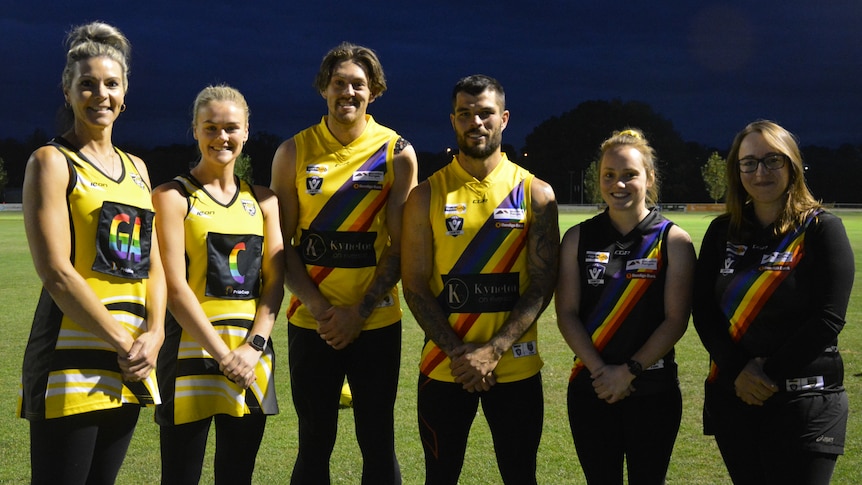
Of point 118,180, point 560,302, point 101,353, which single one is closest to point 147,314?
point 101,353

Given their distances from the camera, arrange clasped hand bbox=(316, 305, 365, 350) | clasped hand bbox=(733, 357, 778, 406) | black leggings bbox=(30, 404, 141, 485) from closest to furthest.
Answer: black leggings bbox=(30, 404, 141, 485)
clasped hand bbox=(733, 357, 778, 406)
clasped hand bbox=(316, 305, 365, 350)

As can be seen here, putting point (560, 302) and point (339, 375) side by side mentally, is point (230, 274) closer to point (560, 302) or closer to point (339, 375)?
point (339, 375)

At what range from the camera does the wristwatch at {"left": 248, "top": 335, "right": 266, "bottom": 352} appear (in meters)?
3.83

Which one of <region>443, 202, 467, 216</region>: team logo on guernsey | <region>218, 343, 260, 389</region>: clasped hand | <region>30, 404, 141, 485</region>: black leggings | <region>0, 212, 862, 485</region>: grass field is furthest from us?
<region>0, 212, 862, 485</region>: grass field

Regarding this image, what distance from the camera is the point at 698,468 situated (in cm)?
538

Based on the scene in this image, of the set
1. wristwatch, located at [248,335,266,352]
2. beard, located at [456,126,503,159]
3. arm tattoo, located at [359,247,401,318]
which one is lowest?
wristwatch, located at [248,335,266,352]

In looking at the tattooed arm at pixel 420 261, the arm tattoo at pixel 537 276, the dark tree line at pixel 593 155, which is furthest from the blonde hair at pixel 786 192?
the dark tree line at pixel 593 155

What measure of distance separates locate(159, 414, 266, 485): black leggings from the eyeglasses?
105 inches

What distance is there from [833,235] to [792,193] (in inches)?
11.1

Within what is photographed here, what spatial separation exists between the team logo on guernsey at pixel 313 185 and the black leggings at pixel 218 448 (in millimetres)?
1311

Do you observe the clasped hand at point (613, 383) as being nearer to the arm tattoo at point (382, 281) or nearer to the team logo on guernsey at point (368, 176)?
the arm tattoo at point (382, 281)

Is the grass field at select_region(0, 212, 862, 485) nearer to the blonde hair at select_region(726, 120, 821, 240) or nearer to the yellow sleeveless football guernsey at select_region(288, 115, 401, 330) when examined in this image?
the yellow sleeveless football guernsey at select_region(288, 115, 401, 330)

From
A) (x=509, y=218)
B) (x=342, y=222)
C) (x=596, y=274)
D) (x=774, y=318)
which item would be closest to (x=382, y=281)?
(x=342, y=222)

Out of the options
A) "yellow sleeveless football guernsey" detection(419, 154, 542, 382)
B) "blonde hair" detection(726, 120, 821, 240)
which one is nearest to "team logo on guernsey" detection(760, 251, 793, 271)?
"blonde hair" detection(726, 120, 821, 240)
